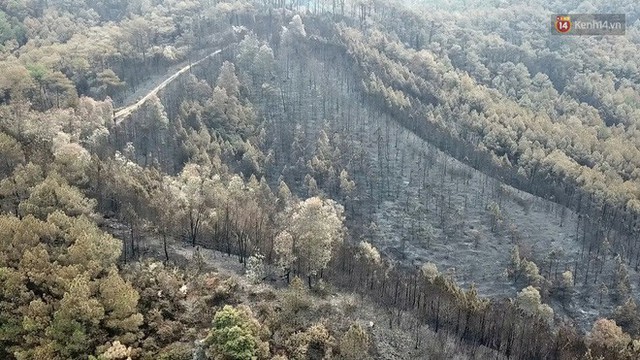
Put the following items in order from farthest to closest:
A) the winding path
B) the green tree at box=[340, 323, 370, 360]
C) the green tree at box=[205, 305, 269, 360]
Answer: the winding path < the green tree at box=[340, 323, 370, 360] < the green tree at box=[205, 305, 269, 360]

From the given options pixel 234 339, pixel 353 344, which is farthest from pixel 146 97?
pixel 353 344

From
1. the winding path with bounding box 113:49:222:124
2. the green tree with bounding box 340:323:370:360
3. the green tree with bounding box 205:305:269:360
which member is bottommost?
the green tree with bounding box 340:323:370:360

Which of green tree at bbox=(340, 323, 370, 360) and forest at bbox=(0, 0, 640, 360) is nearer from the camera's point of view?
green tree at bbox=(340, 323, 370, 360)

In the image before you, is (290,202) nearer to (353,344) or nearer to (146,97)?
(353,344)

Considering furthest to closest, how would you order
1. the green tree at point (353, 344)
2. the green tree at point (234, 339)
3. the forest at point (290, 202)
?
the forest at point (290, 202)
the green tree at point (353, 344)
the green tree at point (234, 339)

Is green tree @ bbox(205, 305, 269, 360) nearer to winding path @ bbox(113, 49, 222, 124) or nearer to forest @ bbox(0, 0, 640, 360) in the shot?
forest @ bbox(0, 0, 640, 360)

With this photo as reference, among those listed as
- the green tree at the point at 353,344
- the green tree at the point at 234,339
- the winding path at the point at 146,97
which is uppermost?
the winding path at the point at 146,97

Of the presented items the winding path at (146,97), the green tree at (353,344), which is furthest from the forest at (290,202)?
the winding path at (146,97)

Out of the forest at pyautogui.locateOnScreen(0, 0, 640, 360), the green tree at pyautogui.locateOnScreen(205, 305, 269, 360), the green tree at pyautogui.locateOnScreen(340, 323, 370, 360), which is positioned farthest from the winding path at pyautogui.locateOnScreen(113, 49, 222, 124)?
the green tree at pyautogui.locateOnScreen(340, 323, 370, 360)

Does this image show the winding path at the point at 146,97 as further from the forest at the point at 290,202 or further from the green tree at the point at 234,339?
the green tree at the point at 234,339
